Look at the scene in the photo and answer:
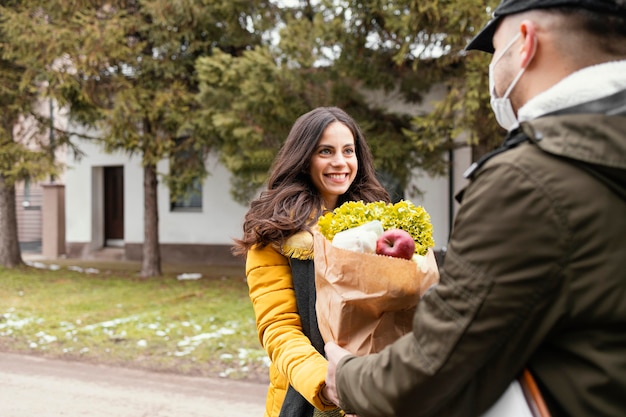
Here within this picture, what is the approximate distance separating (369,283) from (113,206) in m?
21.1

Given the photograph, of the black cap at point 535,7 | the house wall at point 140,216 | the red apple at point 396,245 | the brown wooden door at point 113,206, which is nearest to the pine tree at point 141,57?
the house wall at point 140,216

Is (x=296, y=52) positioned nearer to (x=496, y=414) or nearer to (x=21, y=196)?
(x=496, y=414)

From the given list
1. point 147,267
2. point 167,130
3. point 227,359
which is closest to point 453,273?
point 227,359

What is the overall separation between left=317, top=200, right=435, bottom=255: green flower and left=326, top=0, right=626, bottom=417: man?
72 cm

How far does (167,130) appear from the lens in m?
14.7

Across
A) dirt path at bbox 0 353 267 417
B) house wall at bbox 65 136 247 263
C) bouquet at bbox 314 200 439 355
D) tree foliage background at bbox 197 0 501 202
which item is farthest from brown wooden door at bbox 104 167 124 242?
bouquet at bbox 314 200 439 355

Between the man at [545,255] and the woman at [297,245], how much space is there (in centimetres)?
90

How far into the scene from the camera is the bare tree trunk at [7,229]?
17484 mm

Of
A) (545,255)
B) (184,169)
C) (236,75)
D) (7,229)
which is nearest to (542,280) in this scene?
(545,255)

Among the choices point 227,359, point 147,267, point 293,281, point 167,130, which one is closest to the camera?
point 293,281

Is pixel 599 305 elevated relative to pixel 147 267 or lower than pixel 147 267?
elevated

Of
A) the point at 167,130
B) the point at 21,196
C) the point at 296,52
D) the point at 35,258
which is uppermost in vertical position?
the point at 296,52

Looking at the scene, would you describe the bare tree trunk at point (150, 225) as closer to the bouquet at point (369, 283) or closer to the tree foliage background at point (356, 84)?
the tree foliage background at point (356, 84)

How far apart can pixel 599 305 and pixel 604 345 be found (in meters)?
0.09
